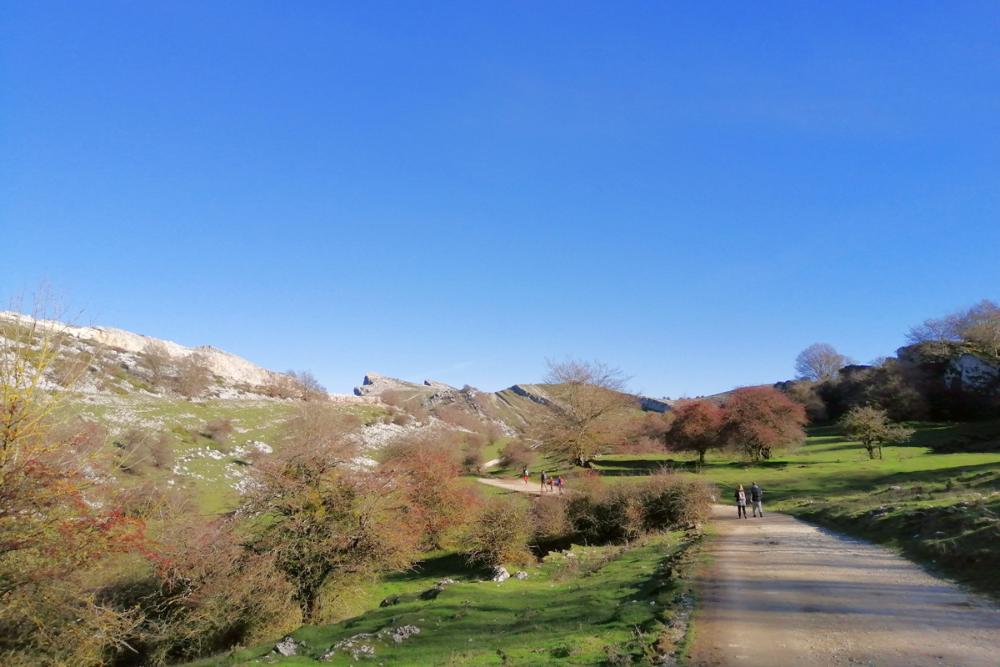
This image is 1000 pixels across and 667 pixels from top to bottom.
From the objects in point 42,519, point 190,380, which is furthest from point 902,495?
point 190,380

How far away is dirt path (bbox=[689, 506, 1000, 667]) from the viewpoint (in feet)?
→ 27.0

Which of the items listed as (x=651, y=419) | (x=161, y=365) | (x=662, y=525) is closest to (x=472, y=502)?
(x=662, y=525)

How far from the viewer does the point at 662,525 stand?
27.3 meters

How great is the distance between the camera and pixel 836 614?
A: 34.0ft

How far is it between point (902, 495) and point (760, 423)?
90.4 ft

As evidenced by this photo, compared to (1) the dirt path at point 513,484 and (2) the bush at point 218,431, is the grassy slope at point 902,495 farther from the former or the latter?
(2) the bush at point 218,431

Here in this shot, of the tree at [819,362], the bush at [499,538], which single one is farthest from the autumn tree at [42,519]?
the tree at [819,362]

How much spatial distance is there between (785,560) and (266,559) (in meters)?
16.3

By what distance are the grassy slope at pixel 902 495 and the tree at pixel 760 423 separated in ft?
6.48

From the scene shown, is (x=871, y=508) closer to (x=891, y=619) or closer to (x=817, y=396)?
(x=891, y=619)

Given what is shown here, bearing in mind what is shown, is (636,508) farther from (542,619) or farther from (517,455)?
(517,455)

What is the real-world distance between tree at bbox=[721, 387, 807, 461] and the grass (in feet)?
107

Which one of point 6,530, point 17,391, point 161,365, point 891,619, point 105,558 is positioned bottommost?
point 891,619

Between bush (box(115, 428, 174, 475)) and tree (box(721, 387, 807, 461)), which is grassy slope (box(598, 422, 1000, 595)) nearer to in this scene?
tree (box(721, 387, 807, 461))
